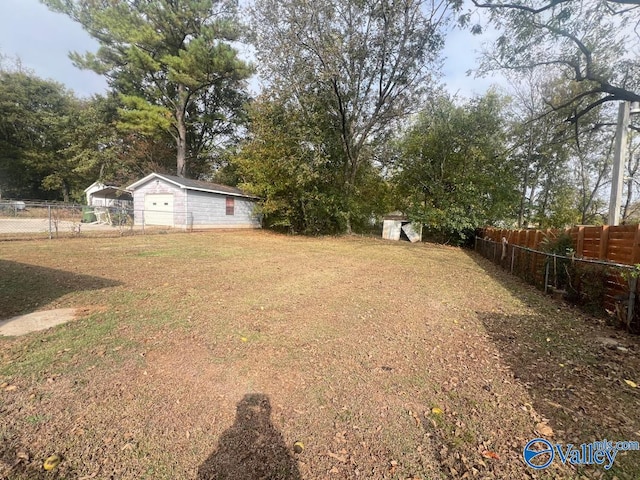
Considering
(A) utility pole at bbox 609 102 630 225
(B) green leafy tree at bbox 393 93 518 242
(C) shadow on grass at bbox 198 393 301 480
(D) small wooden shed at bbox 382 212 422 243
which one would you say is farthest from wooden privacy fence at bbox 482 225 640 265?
(D) small wooden shed at bbox 382 212 422 243

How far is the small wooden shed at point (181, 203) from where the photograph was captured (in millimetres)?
16312

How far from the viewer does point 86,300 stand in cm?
446

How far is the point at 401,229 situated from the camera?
17672 millimetres

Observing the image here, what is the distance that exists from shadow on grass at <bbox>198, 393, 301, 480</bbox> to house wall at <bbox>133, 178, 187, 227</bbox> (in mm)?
15963

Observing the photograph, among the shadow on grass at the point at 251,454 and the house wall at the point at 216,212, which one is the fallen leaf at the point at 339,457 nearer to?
the shadow on grass at the point at 251,454

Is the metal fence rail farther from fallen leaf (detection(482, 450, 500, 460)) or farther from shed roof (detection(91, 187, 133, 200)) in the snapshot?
shed roof (detection(91, 187, 133, 200))

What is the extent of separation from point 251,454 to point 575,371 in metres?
3.07

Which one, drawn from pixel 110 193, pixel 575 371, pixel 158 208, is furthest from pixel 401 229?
pixel 110 193

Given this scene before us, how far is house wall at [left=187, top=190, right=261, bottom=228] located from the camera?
54.7 feet

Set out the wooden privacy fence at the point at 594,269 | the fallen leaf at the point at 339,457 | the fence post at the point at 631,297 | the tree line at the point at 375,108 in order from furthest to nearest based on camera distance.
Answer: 1. the tree line at the point at 375,108
2. the wooden privacy fence at the point at 594,269
3. the fence post at the point at 631,297
4. the fallen leaf at the point at 339,457

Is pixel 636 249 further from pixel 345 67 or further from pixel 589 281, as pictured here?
pixel 345 67

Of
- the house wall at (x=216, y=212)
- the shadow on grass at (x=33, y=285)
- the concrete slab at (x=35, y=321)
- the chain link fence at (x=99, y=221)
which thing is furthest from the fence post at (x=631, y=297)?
the house wall at (x=216, y=212)

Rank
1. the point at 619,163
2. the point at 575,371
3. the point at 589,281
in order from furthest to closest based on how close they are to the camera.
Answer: the point at 619,163, the point at 589,281, the point at 575,371

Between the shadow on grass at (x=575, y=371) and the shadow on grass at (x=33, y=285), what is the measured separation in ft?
19.5
